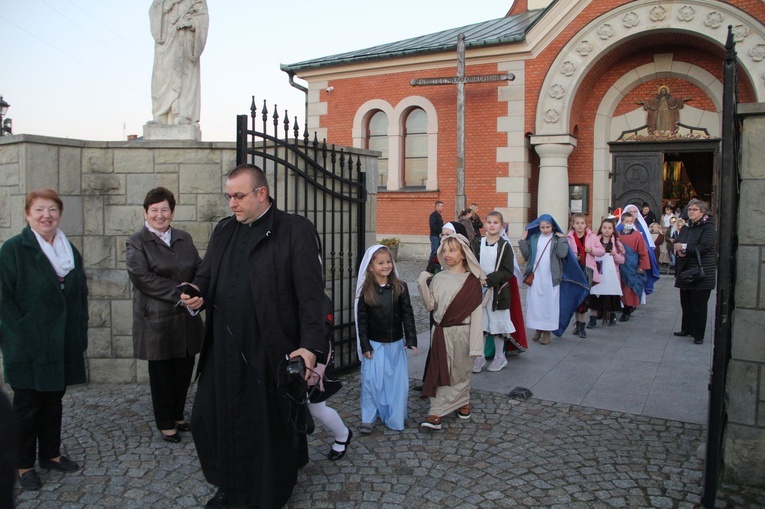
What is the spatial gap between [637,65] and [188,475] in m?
15.7

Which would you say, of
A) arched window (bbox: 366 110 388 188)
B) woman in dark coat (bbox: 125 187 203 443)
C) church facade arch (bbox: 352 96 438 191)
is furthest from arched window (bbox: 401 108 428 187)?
woman in dark coat (bbox: 125 187 203 443)

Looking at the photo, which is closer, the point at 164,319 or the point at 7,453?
the point at 7,453

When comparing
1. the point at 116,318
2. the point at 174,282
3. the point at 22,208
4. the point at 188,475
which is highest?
the point at 22,208

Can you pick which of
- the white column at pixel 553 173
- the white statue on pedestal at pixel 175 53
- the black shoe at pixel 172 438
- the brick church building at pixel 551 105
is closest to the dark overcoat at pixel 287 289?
the black shoe at pixel 172 438

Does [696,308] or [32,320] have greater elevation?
[32,320]

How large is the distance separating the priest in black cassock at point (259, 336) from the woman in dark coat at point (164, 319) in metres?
1.18

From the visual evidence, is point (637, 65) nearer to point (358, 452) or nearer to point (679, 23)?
point (679, 23)

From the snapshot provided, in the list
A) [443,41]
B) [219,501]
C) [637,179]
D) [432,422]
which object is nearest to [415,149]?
[443,41]

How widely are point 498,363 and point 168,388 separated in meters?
3.52

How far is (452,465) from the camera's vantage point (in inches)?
174

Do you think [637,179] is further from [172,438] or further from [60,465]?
[60,465]

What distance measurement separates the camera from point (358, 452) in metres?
4.66

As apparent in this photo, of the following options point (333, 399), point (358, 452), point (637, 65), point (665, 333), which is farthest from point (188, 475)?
point (637, 65)

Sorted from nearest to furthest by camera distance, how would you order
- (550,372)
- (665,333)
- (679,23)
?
(550,372)
(665,333)
(679,23)
